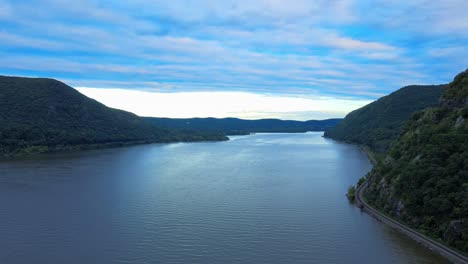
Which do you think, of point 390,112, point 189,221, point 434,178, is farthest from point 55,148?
point 390,112

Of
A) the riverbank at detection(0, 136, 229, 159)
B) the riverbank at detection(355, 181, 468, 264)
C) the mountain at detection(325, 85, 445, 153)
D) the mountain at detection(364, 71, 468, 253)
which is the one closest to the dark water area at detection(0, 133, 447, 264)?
the riverbank at detection(355, 181, 468, 264)

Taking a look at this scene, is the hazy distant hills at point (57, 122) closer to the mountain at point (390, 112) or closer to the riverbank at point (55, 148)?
the riverbank at point (55, 148)

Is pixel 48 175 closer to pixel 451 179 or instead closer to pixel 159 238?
pixel 159 238

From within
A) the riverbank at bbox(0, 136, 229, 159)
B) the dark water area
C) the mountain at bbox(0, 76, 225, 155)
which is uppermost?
the mountain at bbox(0, 76, 225, 155)

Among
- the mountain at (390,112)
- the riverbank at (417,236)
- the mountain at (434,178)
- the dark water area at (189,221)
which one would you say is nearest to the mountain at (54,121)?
the dark water area at (189,221)

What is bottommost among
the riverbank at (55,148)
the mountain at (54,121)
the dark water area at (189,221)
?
the dark water area at (189,221)

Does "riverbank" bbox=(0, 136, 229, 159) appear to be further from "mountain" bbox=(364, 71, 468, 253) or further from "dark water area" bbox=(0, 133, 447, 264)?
"mountain" bbox=(364, 71, 468, 253)

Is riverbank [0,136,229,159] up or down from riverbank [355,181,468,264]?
up
